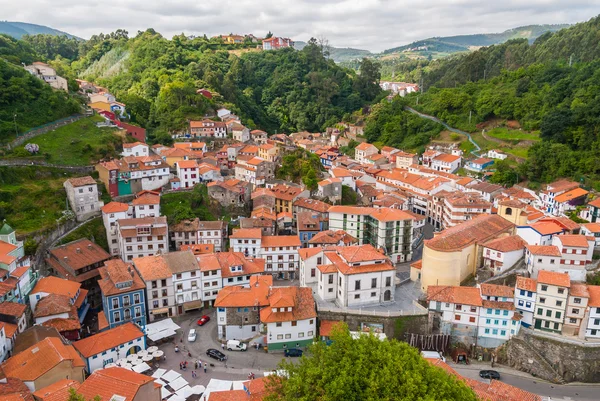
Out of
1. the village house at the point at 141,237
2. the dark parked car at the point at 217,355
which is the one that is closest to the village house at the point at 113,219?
the village house at the point at 141,237

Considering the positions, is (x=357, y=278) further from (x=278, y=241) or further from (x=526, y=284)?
(x=526, y=284)

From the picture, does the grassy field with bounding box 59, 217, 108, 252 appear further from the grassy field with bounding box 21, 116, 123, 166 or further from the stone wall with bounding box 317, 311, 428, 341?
the stone wall with bounding box 317, 311, 428, 341

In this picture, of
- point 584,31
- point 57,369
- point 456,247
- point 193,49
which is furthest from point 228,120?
point 584,31

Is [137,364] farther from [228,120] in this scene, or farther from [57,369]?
[228,120]

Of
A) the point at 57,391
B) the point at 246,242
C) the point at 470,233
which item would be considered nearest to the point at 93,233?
the point at 246,242

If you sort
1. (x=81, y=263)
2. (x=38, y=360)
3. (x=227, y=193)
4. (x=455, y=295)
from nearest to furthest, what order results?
(x=38, y=360) → (x=455, y=295) → (x=81, y=263) → (x=227, y=193)
